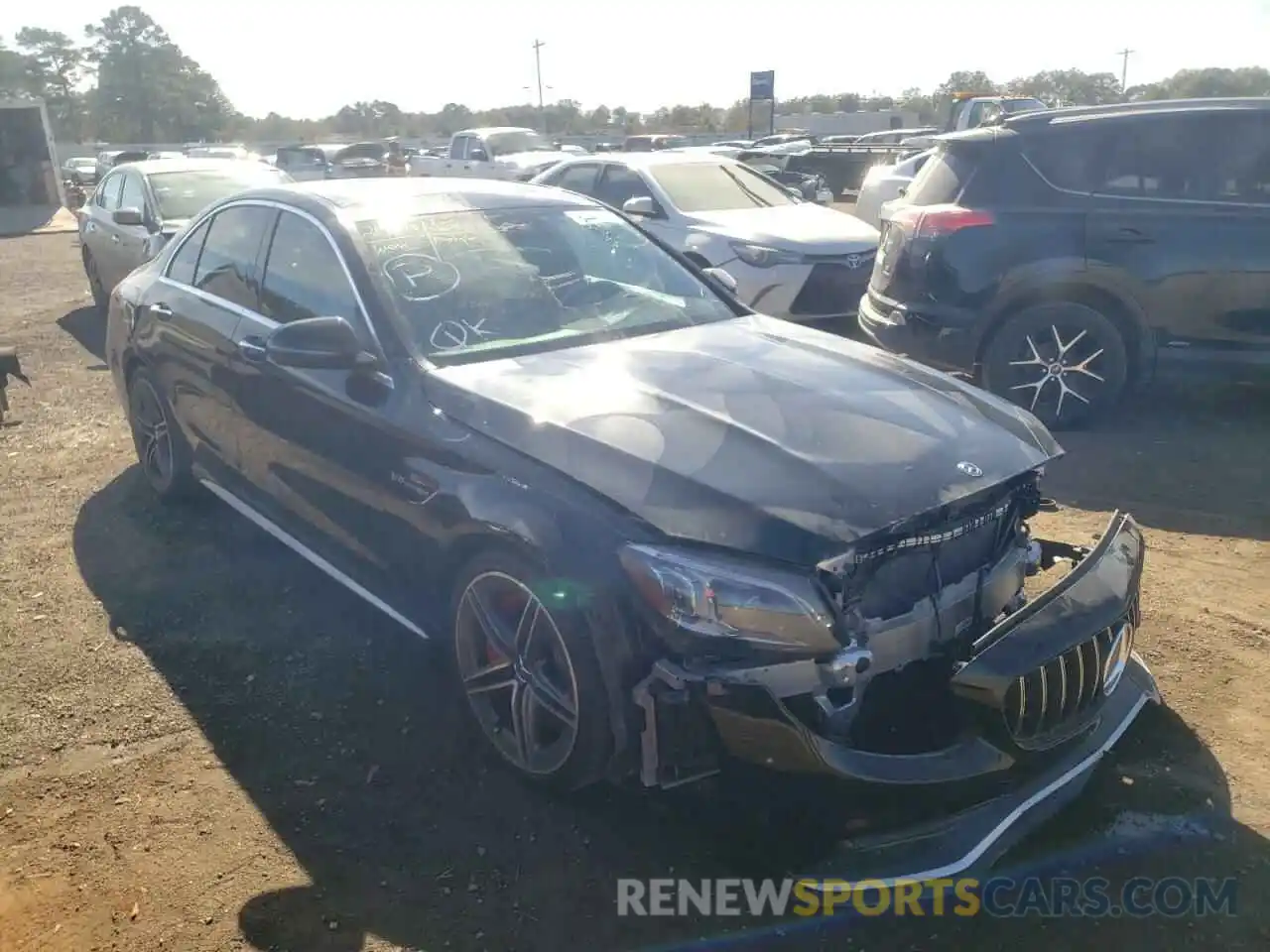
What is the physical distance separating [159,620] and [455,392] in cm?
196

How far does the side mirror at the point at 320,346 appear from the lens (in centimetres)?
348

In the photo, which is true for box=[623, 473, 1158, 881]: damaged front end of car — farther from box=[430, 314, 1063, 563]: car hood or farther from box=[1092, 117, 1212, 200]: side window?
box=[1092, 117, 1212, 200]: side window

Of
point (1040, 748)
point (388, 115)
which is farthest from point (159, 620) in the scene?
point (388, 115)

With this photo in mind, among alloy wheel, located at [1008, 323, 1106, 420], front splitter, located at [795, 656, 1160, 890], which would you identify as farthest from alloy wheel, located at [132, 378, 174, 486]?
alloy wheel, located at [1008, 323, 1106, 420]

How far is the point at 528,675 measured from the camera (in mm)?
3082

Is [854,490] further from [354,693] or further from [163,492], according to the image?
[163,492]

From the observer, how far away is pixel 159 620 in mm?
4375

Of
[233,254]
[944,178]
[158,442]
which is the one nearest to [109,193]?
[158,442]

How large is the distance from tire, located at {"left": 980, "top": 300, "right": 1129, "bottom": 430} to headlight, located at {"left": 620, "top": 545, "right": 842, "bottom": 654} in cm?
450

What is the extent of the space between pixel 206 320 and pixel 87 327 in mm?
7290

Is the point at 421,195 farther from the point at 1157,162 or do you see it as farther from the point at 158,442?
the point at 1157,162

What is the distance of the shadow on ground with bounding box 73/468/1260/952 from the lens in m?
2.68

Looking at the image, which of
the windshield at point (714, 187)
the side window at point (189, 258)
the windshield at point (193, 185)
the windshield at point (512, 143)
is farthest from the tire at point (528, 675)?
the windshield at point (512, 143)

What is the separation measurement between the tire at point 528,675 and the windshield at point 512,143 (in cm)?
1988
